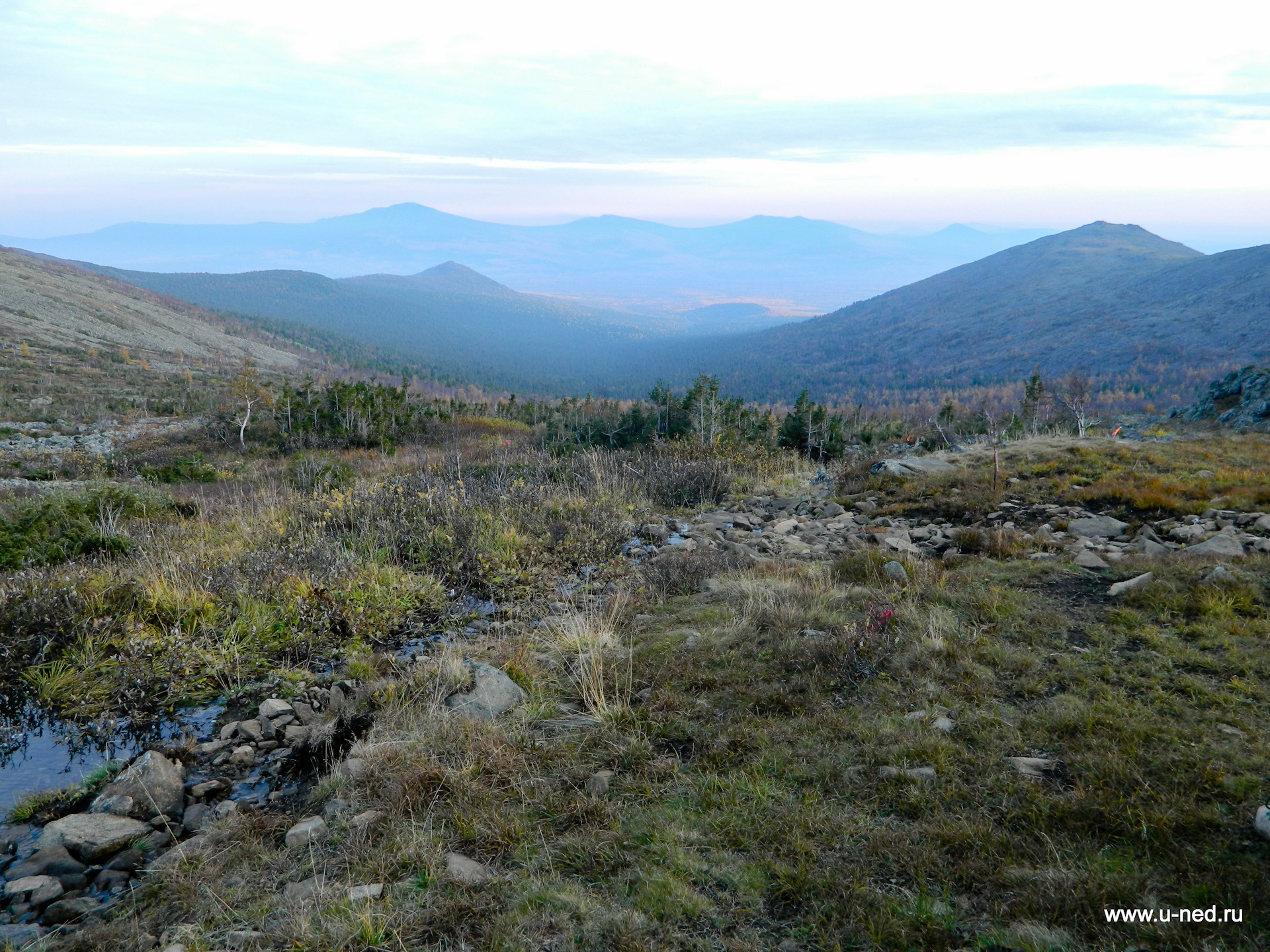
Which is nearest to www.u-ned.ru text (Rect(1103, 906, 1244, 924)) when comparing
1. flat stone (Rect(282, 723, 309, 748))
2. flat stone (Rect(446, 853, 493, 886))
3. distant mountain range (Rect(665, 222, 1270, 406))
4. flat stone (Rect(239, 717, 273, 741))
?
flat stone (Rect(446, 853, 493, 886))

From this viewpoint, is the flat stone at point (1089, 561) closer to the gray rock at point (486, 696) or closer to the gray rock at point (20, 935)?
the gray rock at point (486, 696)

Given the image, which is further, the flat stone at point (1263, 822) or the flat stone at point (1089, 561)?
Answer: the flat stone at point (1089, 561)

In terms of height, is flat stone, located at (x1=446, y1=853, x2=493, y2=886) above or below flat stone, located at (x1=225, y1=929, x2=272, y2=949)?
above

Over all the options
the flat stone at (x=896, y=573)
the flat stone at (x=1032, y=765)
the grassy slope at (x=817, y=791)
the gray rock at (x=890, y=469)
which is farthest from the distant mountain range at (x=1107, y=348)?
the flat stone at (x=1032, y=765)

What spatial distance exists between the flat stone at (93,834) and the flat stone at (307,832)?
0.90 metres

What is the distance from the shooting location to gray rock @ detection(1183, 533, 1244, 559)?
6.38 meters

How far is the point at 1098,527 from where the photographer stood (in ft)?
26.8

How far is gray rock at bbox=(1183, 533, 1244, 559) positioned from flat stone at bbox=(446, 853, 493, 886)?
7169mm

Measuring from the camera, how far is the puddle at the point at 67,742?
4.00 m

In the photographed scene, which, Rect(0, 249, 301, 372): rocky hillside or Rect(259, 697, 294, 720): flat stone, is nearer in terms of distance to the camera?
Rect(259, 697, 294, 720): flat stone

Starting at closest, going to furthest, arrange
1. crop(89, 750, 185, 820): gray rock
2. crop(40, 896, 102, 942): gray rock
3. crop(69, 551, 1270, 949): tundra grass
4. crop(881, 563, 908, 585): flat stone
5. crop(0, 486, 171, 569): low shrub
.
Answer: crop(69, 551, 1270, 949): tundra grass
crop(40, 896, 102, 942): gray rock
crop(89, 750, 185, 820): gray rock
crop(881, 563, 908, 585): flat stone
crop(0, 486, 171, 569): low shrub

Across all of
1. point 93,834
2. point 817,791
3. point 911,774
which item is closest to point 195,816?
point 93,834

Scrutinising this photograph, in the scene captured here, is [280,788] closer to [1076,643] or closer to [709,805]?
[709,805]

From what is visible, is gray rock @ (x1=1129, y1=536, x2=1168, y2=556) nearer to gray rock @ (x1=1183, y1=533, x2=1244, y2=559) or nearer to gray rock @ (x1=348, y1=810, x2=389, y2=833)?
gray rock @ (x1=1183, y1=533, x2=1244, y2=559)
